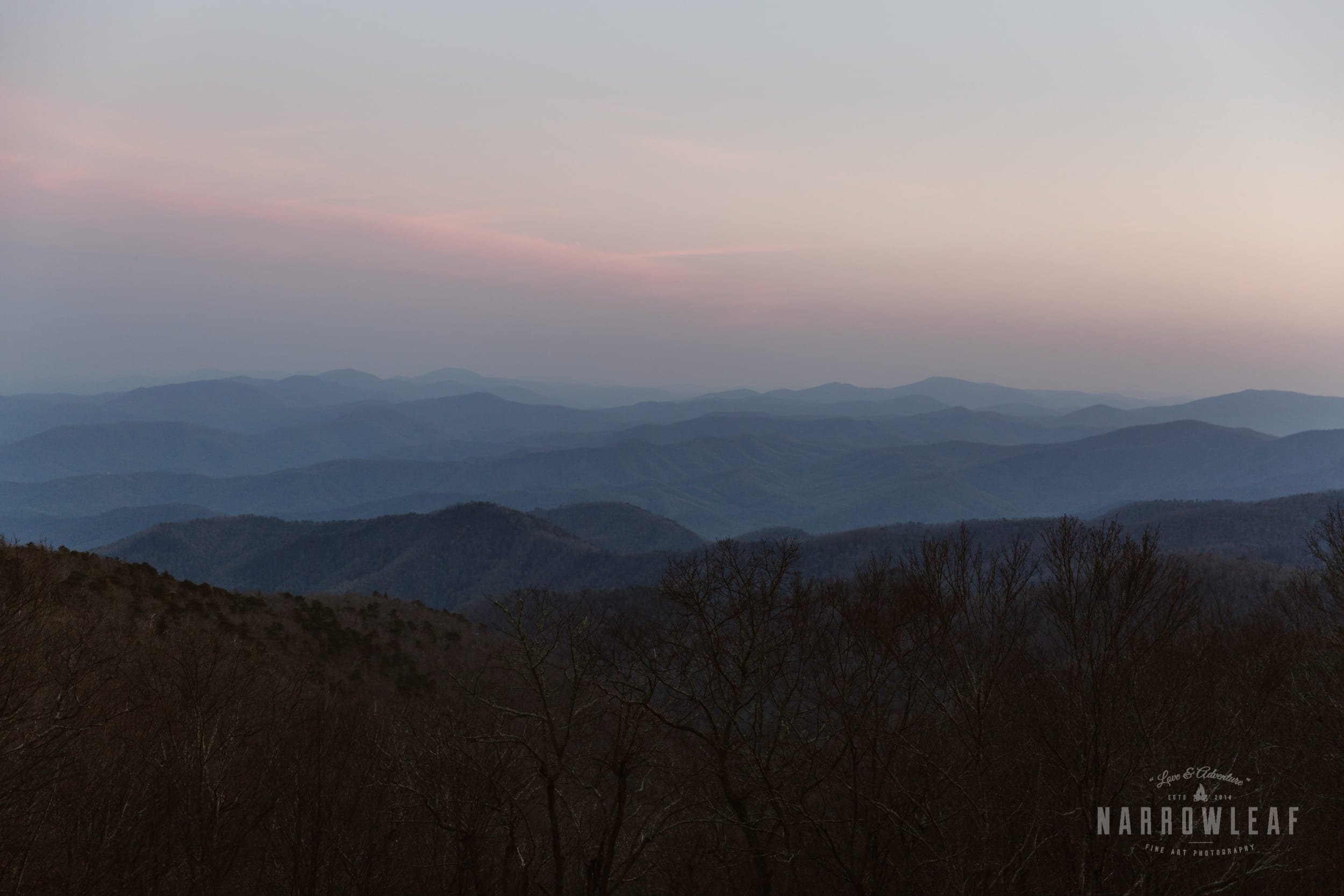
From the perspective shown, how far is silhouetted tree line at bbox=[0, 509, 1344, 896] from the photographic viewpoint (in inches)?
680

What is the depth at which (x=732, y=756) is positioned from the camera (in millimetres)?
21641

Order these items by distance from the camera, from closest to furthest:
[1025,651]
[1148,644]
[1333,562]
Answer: [1148,644], [1025,651], [1333,562]

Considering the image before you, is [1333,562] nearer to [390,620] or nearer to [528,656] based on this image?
[528,656]

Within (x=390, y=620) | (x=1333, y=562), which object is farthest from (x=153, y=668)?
(x=1333, y=562)

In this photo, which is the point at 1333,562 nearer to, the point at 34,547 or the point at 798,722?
the point at 798,722

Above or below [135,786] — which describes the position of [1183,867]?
below

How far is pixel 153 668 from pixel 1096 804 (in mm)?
25487

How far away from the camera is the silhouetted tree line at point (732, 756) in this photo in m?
17.3

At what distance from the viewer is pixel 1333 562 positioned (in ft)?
104

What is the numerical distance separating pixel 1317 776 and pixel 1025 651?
9.66 metres

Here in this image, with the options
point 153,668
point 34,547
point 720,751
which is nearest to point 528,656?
point 720,751

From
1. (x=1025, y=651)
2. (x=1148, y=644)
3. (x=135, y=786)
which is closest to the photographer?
(x=135, y=786)

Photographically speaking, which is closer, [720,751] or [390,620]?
[720,751]

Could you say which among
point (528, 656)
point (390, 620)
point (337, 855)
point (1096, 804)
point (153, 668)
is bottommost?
point (390, 620)
